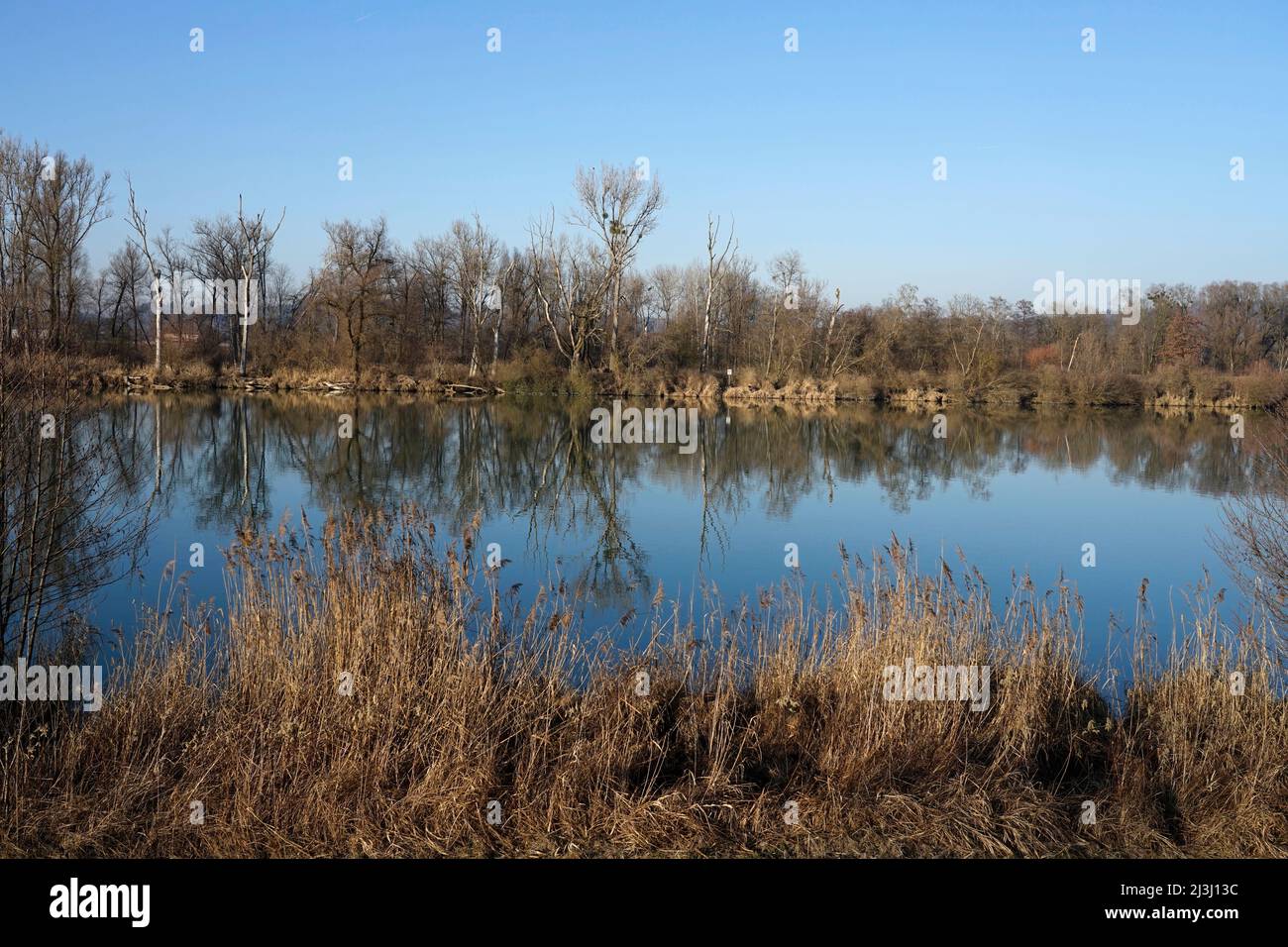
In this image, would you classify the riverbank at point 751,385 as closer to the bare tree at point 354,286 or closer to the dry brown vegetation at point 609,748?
the bare tree at point 354,286

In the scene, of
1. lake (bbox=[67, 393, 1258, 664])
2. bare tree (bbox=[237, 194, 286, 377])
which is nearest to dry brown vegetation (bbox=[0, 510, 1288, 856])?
lake (bbox=[67, 393, 1258, 664])

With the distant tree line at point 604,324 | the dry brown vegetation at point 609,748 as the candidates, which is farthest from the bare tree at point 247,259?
the dry brown vegetation at point 609,748

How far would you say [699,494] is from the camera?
16578 mm

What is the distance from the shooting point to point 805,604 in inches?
350

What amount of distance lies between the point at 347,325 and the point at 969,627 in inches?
1537

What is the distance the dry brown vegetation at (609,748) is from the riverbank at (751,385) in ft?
116

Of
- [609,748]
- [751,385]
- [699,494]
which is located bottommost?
[609,748]

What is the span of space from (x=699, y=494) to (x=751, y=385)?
27.5m

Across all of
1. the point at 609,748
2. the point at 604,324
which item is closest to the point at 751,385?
the point at 604,324

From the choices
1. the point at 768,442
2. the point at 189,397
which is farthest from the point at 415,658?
the point at 189,397

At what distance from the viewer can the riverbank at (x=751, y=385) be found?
40938 mm

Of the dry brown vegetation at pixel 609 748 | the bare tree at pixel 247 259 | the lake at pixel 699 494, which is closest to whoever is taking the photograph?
the dry brown vegetation at pixel 609 748

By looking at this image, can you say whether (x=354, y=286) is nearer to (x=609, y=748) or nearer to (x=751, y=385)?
(x=751, y=385)

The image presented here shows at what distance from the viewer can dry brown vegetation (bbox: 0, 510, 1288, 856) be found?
417cm
